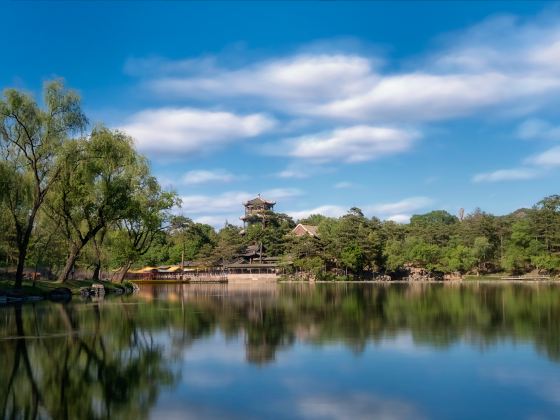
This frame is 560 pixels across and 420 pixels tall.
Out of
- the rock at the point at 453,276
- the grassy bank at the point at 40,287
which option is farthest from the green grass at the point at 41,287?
the rock at the point at 453,276

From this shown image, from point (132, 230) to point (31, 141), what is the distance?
19.9m

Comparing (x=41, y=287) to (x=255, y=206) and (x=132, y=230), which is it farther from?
(x=255, y=206)

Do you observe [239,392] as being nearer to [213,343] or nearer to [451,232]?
[213,343]

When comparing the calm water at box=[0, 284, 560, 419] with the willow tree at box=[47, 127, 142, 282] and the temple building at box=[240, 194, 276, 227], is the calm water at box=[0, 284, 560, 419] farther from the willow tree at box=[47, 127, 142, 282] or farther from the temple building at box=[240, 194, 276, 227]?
the temple building at box=[240, 194, 276, 227]

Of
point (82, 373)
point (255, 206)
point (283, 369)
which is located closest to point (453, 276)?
point (255, 206)

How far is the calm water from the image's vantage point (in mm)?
8219

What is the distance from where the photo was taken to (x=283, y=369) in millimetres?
11055

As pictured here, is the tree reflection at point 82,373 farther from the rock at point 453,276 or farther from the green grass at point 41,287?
the rock at point 453,276

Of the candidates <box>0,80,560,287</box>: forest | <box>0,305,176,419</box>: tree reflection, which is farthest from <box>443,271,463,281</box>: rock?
<box>0,305,176,419</box>: tree reflection

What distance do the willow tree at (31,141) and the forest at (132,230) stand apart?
59 mm

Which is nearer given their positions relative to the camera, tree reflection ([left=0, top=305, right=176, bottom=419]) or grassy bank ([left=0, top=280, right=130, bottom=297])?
tree reflection ([left=0, top=305, right=176, bottom=419])

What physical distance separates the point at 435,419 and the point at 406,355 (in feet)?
15.7

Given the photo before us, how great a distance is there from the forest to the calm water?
52.7 feet

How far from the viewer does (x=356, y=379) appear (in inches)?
392
